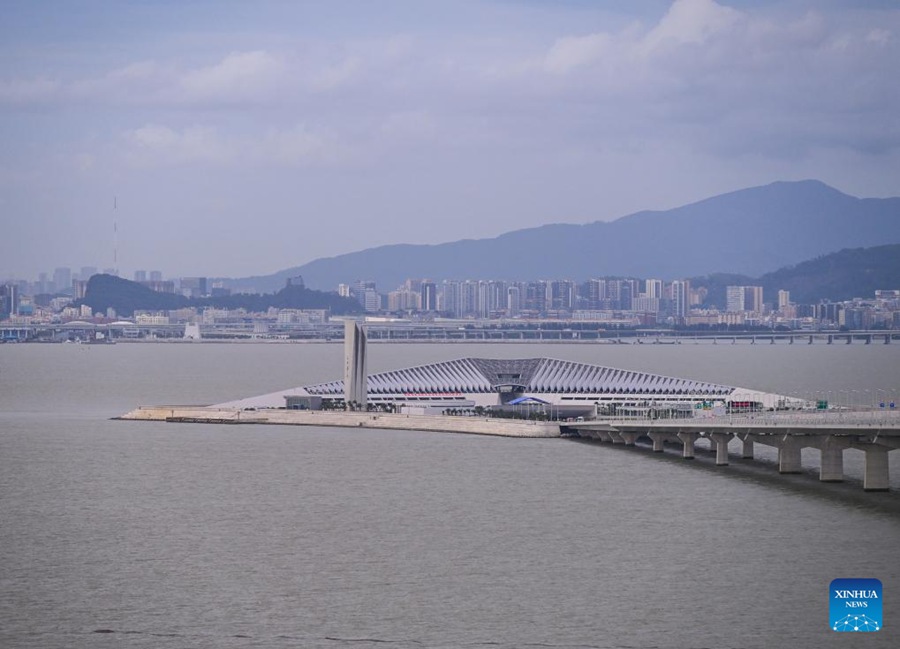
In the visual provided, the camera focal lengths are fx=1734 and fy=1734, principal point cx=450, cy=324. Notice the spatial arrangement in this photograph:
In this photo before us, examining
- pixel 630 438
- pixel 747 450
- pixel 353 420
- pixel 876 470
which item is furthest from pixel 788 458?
pixel 353 420

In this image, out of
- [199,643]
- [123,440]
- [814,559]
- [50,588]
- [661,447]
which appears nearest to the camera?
[199,643]

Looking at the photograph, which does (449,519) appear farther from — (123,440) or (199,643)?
(123,440)

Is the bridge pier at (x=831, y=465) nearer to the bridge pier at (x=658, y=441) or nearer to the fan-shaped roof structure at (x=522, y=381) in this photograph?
the bridge pier at (x=658, y=441)

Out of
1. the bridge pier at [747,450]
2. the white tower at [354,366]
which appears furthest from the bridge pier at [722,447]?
the white tower at [354,366]

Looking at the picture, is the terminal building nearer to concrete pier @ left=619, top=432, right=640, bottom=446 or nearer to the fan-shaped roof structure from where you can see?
the fan-shaped roof structure

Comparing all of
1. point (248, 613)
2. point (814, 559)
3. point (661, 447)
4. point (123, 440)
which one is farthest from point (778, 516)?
point (123, 440)

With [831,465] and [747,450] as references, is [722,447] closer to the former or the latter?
[747,450]

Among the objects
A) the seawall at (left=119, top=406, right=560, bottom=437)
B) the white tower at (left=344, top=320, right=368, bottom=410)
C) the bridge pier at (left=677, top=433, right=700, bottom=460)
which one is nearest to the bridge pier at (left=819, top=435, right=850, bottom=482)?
the bridge pier at (left=677, top=433, right=700, bottom=460)
